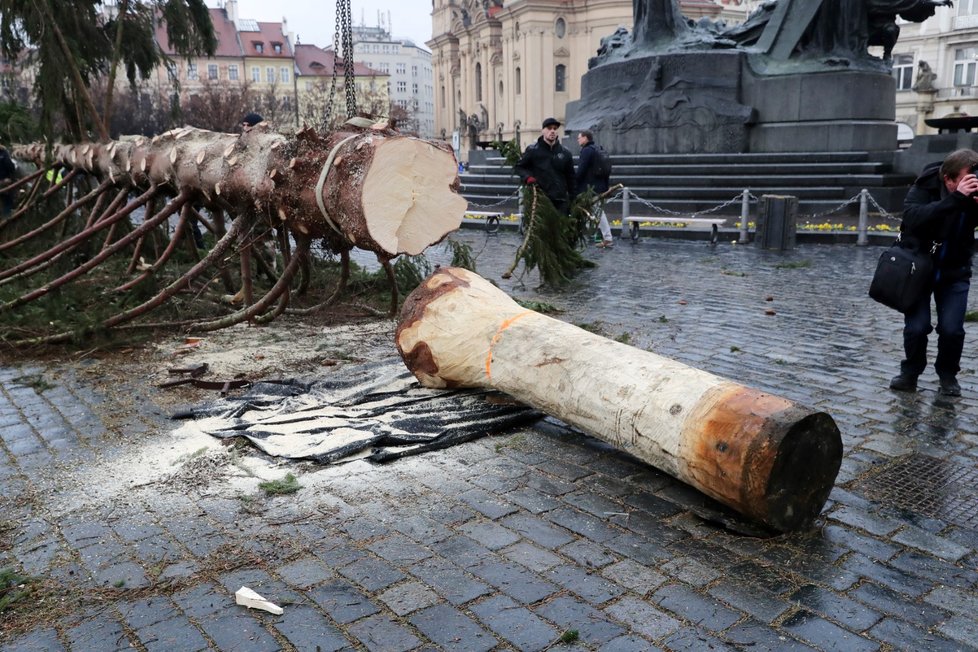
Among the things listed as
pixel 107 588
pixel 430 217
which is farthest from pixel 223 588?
pixel 430 217

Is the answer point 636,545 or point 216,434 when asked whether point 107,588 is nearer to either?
point 216,434

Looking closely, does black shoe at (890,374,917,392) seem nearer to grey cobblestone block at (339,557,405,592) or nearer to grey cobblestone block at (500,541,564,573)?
grey cobblestone block at (500,541,564,573)

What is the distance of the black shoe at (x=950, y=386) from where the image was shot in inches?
226

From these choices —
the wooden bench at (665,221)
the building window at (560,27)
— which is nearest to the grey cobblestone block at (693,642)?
the wooden bench at (665,221)

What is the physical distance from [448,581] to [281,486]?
1259 millimetres

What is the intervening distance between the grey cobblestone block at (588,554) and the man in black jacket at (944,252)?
3.43 metres

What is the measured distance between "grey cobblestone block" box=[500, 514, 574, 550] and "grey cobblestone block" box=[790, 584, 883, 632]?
95cm

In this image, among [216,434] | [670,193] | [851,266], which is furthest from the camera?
[670,193]

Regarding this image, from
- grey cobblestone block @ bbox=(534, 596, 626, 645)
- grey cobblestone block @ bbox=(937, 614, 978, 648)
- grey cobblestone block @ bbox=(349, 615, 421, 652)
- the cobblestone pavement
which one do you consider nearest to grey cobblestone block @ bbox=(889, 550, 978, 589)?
the cobblestone pavement

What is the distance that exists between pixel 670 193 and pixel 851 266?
6640 millimetres

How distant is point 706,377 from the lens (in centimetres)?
412

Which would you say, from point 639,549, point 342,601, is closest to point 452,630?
point 342,601

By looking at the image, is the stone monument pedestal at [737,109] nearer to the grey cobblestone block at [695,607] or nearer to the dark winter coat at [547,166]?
the dark winter coat at [547,166]

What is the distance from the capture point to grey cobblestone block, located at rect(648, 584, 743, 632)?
299 centimetres
